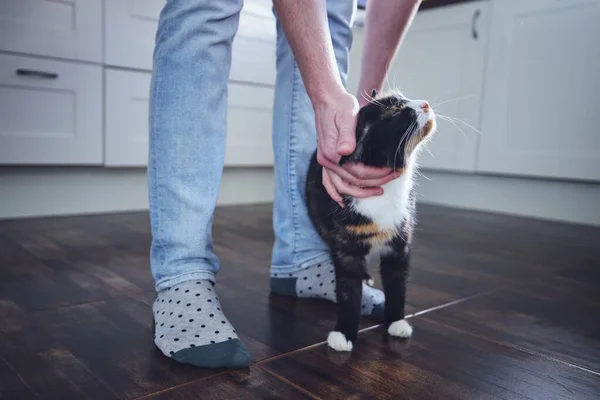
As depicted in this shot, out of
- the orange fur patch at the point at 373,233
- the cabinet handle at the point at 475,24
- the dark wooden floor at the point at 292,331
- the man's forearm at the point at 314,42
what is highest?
the cabinet handle at the point at 475,24

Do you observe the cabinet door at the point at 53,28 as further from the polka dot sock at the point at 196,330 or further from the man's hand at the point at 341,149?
the man's hand at the point at 341,149

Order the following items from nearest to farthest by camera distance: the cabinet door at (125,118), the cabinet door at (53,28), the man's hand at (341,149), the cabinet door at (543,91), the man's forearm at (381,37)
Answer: the man's hand at (341,149) → the man's forearm at (381,37) → the cabinet door at (53,28) → the cabinet door at (125,118) → the cabinet door at (543,91)

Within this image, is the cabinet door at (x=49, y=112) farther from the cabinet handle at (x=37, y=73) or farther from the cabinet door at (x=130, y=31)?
the cabinet door at (x=130, y=31)

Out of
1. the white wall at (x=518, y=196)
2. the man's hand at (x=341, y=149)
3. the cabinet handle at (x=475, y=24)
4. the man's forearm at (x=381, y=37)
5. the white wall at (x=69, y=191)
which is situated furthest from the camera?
the cabinet handle at (x=475, y=24)

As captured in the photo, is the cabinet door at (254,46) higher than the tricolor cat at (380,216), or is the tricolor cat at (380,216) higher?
the cabinet door at (254,46)

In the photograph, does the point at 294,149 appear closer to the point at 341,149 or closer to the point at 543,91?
the point at 341,149

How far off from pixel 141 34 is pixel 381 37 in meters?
1.32

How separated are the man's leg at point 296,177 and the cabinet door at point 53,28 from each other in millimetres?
1087

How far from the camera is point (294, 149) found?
3.58 ft

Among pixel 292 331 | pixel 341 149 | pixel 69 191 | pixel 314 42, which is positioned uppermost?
pixel 314 42

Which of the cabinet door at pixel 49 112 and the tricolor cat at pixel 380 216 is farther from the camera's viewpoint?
the cabinet door at pixel 49 112

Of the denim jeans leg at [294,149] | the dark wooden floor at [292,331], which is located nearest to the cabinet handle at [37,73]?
the dark wooden floor at [292,331]

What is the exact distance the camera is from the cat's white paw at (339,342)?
2.76 feet

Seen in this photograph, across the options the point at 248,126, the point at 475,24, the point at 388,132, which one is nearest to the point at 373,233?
the point at 388,132
